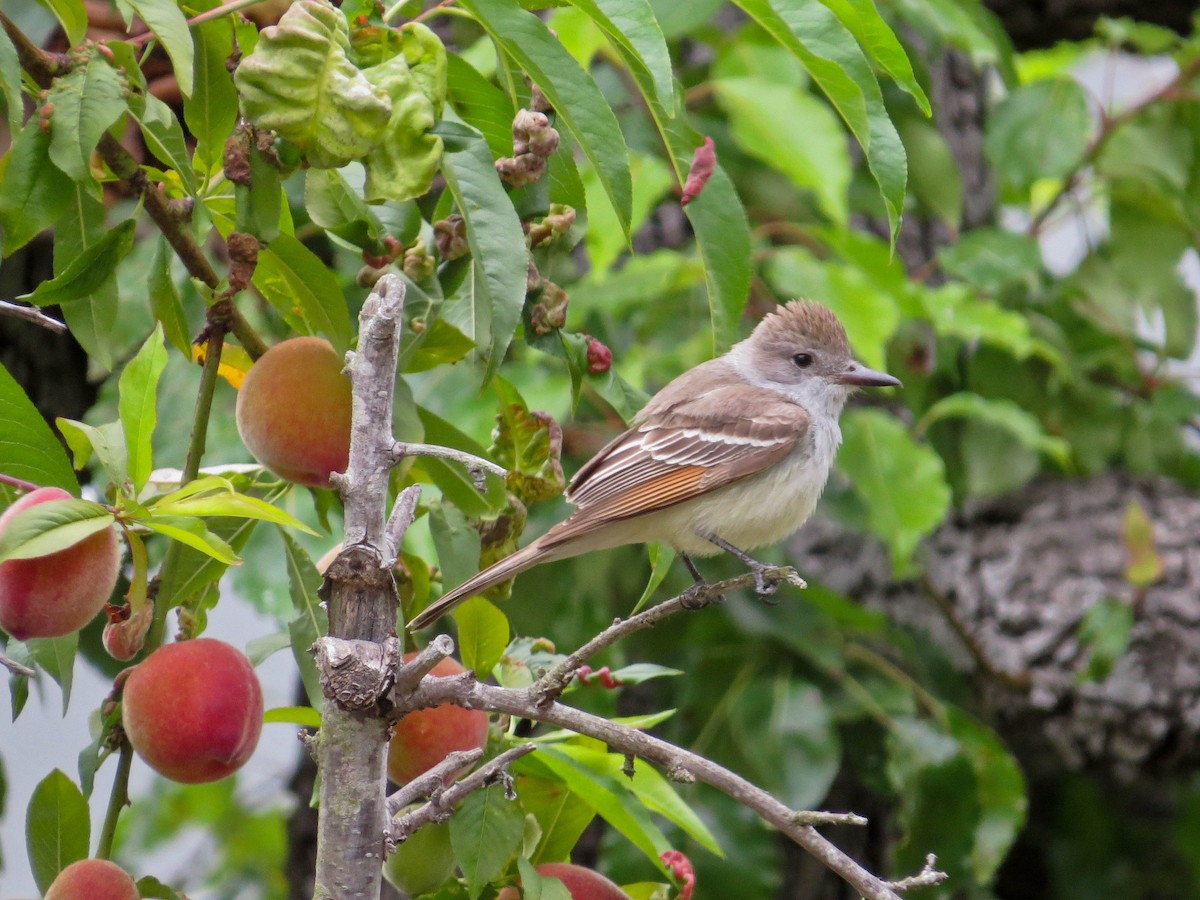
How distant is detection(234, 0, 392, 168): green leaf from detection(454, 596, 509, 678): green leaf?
591 mm

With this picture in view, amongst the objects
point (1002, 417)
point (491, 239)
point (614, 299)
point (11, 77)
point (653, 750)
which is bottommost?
point (1002, 417)

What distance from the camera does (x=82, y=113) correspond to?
59.9 inches

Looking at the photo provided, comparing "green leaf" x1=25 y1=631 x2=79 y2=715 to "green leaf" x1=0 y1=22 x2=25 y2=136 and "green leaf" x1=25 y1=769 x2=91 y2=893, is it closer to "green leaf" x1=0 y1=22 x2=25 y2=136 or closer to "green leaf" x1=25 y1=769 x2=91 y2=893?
"green leaf" x1=25 y1=769 x2=91 y2=893

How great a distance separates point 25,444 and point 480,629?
1.99ft

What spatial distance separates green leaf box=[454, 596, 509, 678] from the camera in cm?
179

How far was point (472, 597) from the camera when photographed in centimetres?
183

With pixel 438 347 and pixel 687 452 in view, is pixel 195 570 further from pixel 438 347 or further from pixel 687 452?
pixel 687 452

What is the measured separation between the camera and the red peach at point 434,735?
1.81m

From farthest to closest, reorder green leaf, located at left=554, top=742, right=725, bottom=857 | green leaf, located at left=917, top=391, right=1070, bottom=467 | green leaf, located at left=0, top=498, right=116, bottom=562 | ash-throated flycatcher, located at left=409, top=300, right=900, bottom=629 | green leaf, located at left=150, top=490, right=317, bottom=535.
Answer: green leaf, located at left=917, top=391, right=1070, bottom=467 → ash-throated flycatcher, located at left=409, top=300, right=900, bottom=629 → green leaf, located at left=554, top=742, right=725, bottom=857 → green leaf, located at left=150, top=490, right=317, bottom=535 → green leaf, located at left=0, top=498, right=116, bottom=562

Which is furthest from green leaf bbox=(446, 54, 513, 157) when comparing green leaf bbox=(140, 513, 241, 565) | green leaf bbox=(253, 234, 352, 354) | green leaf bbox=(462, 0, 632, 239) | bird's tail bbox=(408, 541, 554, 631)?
green leaf bbox=(140, 513, 241, 565)

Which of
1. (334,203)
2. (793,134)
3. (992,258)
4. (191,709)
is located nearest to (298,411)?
(334,203)

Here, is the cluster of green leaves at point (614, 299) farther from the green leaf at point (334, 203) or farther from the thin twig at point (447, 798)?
the thin twig at point (447, 798)

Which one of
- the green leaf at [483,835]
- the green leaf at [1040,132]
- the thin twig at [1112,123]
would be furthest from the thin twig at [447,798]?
the thin twig at [1112,123]

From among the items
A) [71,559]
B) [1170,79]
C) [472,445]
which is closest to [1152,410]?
[1170,79]
